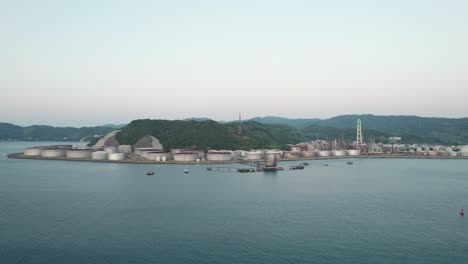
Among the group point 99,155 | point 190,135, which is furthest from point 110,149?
point 190,135

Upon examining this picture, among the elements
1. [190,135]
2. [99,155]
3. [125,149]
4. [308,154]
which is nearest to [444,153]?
[308,154]

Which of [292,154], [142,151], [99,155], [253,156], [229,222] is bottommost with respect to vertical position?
[229,222]

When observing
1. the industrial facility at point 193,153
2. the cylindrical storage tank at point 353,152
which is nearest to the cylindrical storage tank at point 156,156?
the industrial facility at point 193,153

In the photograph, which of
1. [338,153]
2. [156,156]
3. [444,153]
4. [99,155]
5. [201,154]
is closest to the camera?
[156,156]

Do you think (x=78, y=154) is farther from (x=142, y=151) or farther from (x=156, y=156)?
(x=156, y=156)

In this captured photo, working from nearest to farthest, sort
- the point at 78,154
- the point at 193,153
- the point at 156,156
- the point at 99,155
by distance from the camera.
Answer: the point at 156,156
the point at 193,153
the point at 99,155
the point at 78,154

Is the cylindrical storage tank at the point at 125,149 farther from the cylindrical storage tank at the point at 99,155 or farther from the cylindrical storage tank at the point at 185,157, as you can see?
the cylindrical storage tank at the point at 185,157

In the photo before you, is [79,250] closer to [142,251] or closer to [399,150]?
[142,251]

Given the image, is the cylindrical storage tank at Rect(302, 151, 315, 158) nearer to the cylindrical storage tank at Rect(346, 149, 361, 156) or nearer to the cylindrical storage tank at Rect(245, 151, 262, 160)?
the cylindrical storage tank at Rect(346, 149, 361, 156)

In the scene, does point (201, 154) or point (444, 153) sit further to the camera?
point (444, 153)

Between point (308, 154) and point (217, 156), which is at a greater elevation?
point (217, 156)
